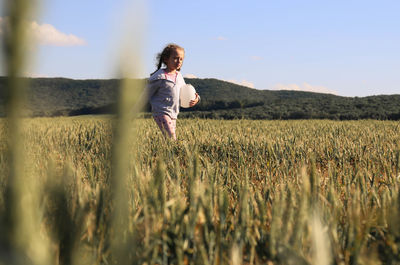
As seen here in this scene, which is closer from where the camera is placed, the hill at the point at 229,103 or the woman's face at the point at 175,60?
the hill at the point at 229,103

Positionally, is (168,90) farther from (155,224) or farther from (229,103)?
(229,103)

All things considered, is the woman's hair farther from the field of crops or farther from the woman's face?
the field of crops

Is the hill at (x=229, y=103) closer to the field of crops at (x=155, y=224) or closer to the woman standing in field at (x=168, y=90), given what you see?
the field of crops at (x=155, y=224)

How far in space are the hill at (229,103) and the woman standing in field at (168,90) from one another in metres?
0.76

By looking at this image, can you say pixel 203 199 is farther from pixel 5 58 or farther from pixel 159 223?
pixel 5 58

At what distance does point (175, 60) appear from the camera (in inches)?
181

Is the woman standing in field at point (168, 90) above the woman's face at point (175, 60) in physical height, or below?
below

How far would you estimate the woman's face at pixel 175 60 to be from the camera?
4602mm

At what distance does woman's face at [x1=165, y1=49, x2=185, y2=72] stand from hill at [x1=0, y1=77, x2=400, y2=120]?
949mm

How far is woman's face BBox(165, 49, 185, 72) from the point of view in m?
4.60

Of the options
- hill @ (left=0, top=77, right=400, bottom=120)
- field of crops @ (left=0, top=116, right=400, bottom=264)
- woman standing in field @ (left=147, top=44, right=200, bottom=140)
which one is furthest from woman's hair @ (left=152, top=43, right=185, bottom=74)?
field of crops @ (left=0, top=116, right=400, bottom=264)

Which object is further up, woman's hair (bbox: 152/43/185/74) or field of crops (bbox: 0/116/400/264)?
woman's hair (bbox: 152/43/185/74)

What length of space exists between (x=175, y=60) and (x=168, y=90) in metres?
0.38

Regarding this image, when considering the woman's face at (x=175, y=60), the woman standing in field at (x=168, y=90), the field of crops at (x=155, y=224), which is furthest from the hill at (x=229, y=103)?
the woman's face at (x=175, y=60)
